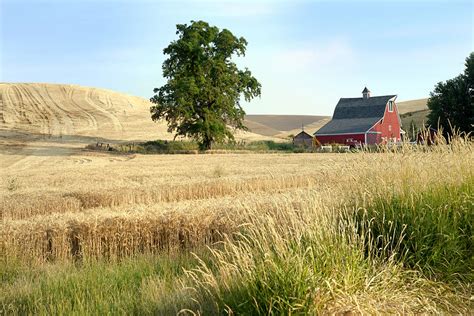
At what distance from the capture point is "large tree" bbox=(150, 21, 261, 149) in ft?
142

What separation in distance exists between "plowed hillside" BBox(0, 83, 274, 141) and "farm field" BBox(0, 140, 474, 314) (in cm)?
4337

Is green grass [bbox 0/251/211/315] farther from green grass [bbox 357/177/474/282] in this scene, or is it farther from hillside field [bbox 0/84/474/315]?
green grass [bbox 357/177/474/282]

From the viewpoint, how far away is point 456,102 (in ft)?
165

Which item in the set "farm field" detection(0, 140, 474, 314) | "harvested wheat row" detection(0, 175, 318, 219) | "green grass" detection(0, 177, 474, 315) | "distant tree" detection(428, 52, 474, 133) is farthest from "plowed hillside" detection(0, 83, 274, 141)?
"green grass" detection(0, 177, 474, 315)

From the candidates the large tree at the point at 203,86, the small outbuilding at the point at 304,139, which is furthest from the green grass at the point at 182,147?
the small outbuilding at the point at 304,139

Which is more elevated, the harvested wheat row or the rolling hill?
the rolling hill

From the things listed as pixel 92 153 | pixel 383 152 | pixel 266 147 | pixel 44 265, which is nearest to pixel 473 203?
pixel 383 152

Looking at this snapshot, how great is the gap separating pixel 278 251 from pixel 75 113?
6549cm

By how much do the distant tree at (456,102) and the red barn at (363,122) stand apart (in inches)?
353

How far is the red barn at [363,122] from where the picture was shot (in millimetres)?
60094

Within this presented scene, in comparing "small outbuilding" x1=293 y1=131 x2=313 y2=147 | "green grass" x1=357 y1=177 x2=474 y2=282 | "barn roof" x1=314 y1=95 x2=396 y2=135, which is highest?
"barn roof" x1=314 y1=95 x2=396 y2=135

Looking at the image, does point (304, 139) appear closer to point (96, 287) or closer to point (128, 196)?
point (128, 196)

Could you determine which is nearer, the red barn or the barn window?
the red barn

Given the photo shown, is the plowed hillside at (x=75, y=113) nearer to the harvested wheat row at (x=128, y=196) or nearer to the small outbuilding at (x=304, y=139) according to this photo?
the small outbuilding at (x=304, y=139)
